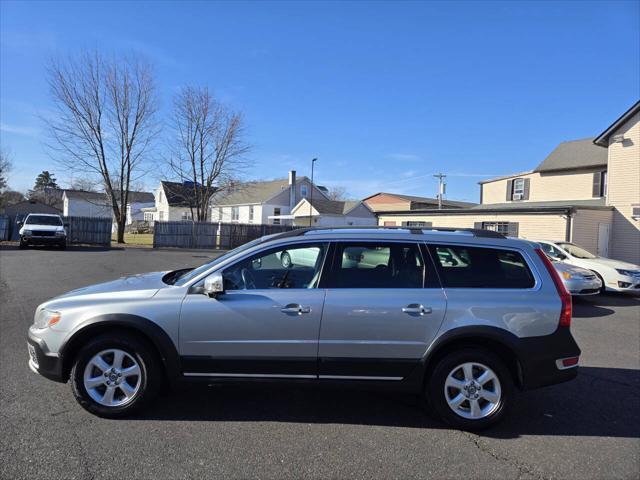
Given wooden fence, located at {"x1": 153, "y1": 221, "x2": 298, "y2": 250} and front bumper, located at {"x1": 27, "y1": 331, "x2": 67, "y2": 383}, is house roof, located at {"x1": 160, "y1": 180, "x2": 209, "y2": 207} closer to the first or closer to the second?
wooden fence, located at {"x1": 153, "y1": 221, "x2": 298, "y2": 250}

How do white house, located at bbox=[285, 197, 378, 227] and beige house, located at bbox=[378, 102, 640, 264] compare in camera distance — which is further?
white house, located at bbox=[285, 197, 378, 227]

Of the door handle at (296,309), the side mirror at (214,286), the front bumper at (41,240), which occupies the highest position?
the side mirror at (214,286)

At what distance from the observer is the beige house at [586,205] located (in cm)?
1948

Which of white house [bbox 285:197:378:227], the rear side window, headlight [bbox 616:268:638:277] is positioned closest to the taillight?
Result: the rear side window

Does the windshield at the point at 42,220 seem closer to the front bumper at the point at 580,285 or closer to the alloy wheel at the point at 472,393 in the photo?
the front bumper at the point at 580,285

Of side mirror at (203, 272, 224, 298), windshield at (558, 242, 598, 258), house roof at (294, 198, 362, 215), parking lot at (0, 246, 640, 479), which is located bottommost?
parking lot at (0, 246, 640, 479)

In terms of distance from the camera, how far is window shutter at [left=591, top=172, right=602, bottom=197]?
23878 millimetres

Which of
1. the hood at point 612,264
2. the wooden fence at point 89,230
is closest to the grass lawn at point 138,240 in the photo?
the wooden fence at point 89,230

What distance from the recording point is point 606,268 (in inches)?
476

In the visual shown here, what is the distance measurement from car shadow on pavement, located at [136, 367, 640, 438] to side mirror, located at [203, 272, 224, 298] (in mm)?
828

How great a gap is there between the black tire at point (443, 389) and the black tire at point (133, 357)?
2438mm

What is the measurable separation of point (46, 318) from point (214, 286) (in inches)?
Result: 61.7

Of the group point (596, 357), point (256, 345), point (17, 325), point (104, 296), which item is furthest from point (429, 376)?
point (17, 325)

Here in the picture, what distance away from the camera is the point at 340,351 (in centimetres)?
372
